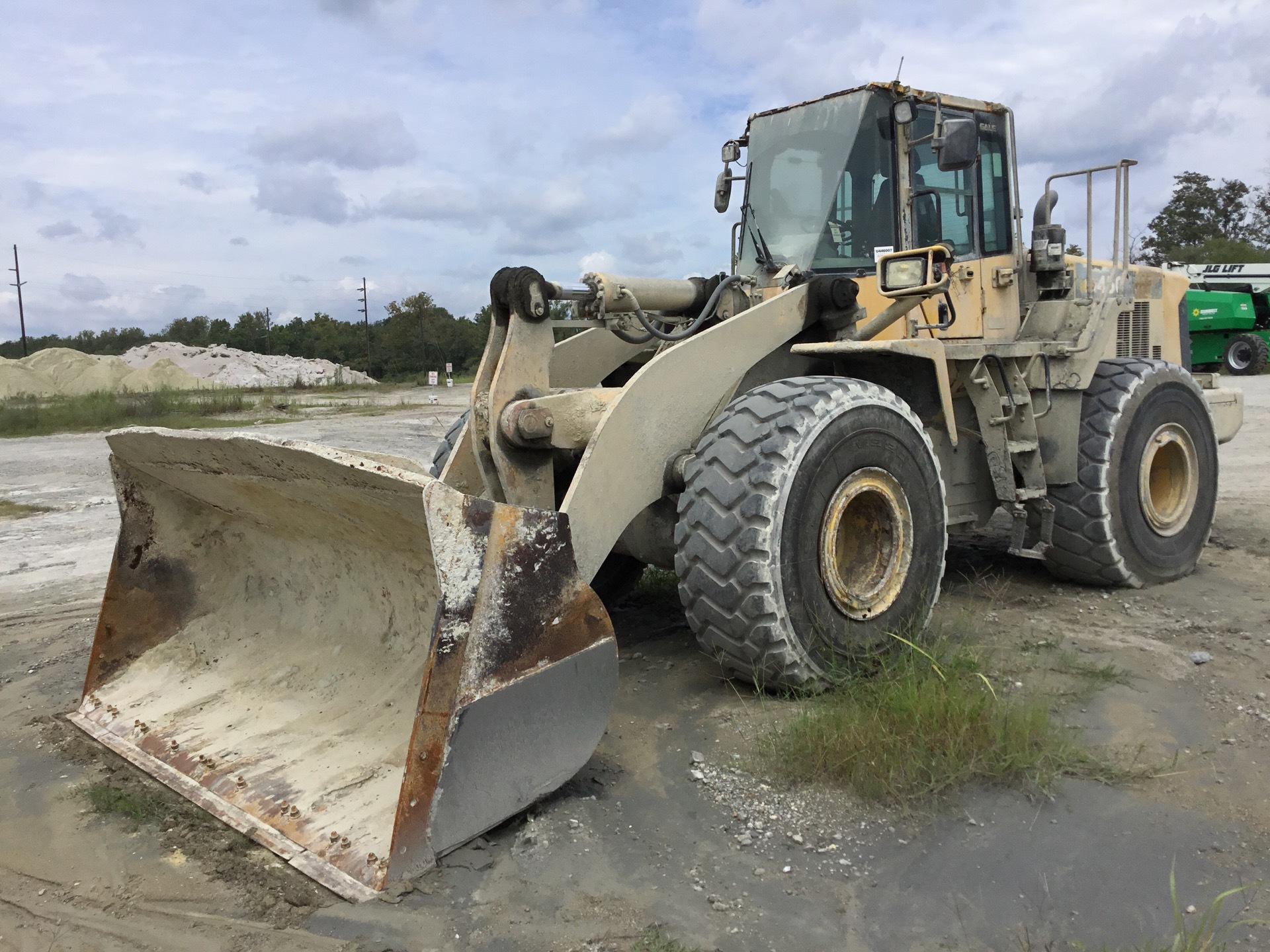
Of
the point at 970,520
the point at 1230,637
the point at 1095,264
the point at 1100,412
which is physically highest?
the point at 1095,264

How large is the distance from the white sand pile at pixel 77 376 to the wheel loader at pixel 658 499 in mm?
33917

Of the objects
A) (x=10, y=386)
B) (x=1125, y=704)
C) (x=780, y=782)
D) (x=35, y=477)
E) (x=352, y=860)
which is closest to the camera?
(x=352, y=860)

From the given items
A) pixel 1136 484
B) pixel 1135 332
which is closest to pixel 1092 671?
pixel 1136 484

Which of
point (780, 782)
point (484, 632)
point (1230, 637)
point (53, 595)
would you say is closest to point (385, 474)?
point (484, 632)

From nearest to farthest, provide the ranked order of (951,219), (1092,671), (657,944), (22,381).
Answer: (657,944) → (1092,671) → (951,219) → (22,381)

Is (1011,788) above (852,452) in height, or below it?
below

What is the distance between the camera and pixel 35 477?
12086 millimetres

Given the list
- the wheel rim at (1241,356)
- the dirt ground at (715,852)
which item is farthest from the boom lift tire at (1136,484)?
the wheel rim at (1241,356)

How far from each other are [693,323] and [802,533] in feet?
5.74

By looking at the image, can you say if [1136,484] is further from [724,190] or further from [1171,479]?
[724,190]

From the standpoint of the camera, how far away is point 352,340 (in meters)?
58.8

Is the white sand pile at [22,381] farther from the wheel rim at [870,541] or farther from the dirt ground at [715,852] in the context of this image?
the wheel rim at [870,541]

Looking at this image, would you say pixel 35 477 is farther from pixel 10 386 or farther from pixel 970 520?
pixel 10 386

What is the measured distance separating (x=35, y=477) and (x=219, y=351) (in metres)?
40.6
